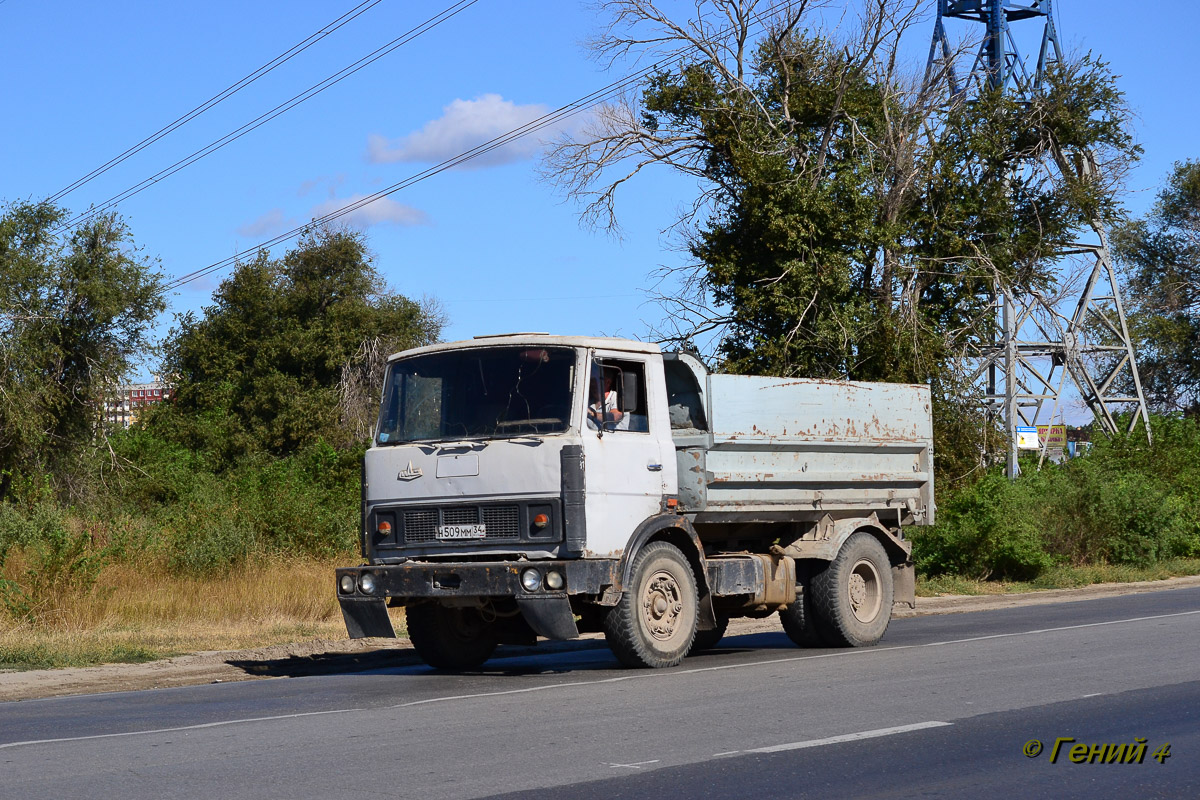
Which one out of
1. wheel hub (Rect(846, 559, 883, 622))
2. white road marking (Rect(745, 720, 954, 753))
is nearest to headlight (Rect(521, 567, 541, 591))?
white road marking (Rect(745, 720, 954, 753))

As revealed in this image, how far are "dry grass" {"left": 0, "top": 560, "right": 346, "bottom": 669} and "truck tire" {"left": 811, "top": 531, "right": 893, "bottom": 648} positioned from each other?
572 cm

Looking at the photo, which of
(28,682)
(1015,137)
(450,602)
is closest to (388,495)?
(450,602)

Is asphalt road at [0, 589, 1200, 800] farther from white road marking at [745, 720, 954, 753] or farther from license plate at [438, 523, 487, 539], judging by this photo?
license plate at [438, 523, 487, 539]

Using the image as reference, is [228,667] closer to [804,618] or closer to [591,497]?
[591,497]

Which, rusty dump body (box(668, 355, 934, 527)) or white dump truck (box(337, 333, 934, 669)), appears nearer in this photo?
white dump truck (box(337, 333, 934, 669))

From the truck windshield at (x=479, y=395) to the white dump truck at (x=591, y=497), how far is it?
1 centimetres

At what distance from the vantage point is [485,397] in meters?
10.9

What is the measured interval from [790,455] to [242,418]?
3238cm

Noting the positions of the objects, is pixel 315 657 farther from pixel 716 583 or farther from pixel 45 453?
pixel 45 453

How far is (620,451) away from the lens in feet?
35.4

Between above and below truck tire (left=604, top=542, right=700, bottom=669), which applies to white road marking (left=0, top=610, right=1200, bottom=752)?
below

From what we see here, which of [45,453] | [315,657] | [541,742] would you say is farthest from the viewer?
[45,453]

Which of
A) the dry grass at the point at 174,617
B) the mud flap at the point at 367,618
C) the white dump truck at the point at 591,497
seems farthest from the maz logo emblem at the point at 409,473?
the dry grass at the point at 174,617

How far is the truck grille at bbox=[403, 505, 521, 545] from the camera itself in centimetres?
1053
